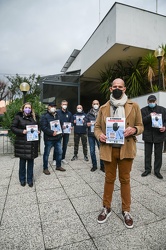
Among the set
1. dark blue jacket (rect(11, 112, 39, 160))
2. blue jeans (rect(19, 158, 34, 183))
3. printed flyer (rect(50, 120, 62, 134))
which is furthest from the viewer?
printed flyer (rect(50, 120, 62, 134))

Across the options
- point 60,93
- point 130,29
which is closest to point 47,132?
point 130,29

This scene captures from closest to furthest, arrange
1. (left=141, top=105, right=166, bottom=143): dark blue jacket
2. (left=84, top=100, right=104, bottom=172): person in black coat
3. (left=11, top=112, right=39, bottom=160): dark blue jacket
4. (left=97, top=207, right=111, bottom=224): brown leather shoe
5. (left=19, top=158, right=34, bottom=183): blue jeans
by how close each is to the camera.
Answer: (left=97, top=207, right=111, bottom=224): brown leather shoe < (left=11, top=112, right=39, bottom=160): dark blue jacket < (left=19, top=158, right=34, bottom=183): blue jeans < (left=141, top=105, right=166, bottom=143): dark blue jacket < (left=84, top=100, right=104, bottom=172): person in black coat

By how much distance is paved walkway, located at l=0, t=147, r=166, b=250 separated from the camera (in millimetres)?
1979

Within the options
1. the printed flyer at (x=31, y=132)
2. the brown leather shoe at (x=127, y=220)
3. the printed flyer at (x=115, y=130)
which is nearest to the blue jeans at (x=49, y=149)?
the printed flyer at (x=31, y=132)

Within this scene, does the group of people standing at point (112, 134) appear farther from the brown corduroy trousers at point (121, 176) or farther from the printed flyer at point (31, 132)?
the printed flyer at point (31, 132)

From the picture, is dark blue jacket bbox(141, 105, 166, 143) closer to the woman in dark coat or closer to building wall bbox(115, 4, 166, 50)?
the woman in dark coat

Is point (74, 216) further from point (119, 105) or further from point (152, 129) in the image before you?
point (152, 129)

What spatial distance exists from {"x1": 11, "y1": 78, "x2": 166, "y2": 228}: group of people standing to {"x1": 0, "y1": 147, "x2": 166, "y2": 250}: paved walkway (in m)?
0.20

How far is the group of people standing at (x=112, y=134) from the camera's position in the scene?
229cm

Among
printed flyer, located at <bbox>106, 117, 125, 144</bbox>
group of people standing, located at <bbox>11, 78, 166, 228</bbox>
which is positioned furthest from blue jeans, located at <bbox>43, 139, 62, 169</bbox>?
printed flyer, located at <bbox>106, 117, 125, 144</bbox>

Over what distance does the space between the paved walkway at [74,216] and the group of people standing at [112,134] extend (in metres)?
0.20

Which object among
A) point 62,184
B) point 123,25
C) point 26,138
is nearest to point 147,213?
point 62,184

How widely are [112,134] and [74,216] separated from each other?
133 centimetres

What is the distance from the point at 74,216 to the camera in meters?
2.52
